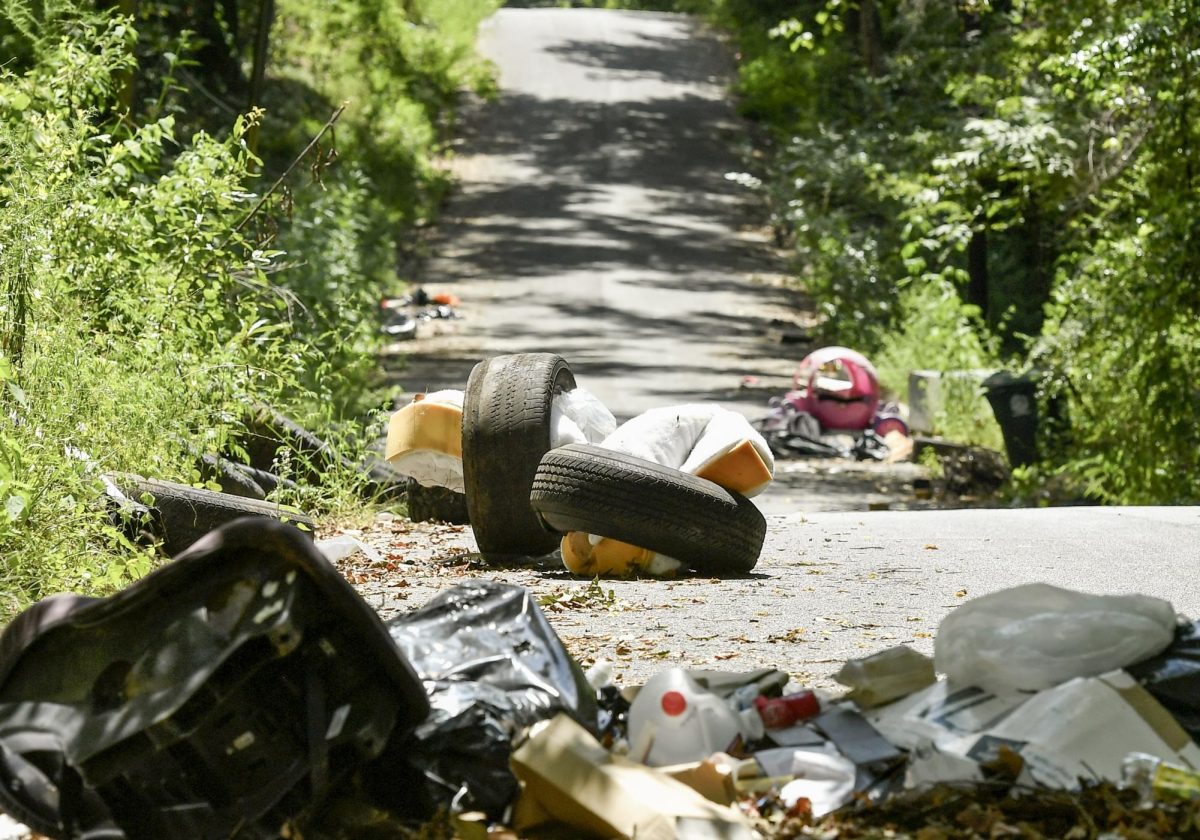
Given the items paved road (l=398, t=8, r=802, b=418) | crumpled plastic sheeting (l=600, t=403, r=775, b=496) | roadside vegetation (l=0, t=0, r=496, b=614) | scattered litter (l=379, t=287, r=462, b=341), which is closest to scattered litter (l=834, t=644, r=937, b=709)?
roadside vegetation (l=0, t=0, r=496, b=614)

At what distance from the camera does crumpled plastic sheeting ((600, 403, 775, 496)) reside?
7.62 meters

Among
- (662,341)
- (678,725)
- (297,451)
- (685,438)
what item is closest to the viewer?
(678,725)

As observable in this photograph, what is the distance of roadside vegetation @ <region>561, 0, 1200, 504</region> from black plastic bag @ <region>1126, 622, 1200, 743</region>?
850cm

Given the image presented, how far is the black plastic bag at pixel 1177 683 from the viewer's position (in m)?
4.27

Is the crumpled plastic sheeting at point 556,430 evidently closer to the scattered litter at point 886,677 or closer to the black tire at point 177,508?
the black tire at point 177,508

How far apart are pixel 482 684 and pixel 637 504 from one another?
289 cm

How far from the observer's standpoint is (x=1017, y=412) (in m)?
14.5

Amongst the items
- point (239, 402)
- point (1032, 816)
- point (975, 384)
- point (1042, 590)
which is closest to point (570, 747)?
point (1032, 816)

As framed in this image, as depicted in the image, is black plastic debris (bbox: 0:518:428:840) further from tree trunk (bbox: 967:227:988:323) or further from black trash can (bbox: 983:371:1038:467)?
tree trunk (bbox: 967:227:988:323)

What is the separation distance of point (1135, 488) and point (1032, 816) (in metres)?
9.54

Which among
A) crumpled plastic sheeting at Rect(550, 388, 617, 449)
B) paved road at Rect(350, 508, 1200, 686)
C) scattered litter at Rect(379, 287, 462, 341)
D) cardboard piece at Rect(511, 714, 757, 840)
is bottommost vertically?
scattered litter at Rect(379, 287, 462, 341)

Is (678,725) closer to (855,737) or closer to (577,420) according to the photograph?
(855,737)

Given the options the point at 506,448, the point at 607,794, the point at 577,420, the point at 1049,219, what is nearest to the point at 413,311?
the point at 1049,219

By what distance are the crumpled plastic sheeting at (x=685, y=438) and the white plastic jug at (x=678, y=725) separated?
10.7 feet
